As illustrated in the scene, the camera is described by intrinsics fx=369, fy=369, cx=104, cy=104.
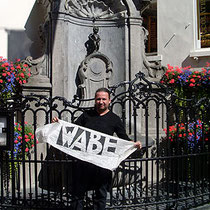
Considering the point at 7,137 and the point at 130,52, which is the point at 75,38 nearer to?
the point at 130,52

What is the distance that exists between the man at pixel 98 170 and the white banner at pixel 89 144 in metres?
0.08

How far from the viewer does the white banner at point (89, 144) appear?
4.21m

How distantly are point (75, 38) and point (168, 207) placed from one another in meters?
4.04

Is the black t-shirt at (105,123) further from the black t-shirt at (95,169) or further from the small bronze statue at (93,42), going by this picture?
the small bronze statue at (93,42)

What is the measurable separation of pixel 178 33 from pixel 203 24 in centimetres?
81

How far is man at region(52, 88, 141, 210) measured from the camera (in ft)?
13.6

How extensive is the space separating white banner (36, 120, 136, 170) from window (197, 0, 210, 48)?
26.3ft

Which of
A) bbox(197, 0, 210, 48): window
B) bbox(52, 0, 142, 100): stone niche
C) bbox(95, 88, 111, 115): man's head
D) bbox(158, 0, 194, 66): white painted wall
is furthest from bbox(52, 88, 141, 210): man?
bbox(197, 0, 210, 48): window

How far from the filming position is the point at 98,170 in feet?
13.8

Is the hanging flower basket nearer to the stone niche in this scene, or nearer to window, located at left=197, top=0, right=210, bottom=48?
the stone niche

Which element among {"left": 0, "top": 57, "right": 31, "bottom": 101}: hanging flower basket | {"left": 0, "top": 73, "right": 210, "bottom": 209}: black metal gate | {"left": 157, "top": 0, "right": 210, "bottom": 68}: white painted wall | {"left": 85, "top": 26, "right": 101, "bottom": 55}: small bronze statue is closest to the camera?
{"left": 0, "top": 73, "right": 210, "bottom": 209}: black metal gate

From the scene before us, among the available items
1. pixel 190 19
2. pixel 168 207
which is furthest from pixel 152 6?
pixel 168 207

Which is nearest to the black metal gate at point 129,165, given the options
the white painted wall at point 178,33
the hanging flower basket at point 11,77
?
the hanging flower basket at point 11,77

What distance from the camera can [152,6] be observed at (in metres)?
14.4
